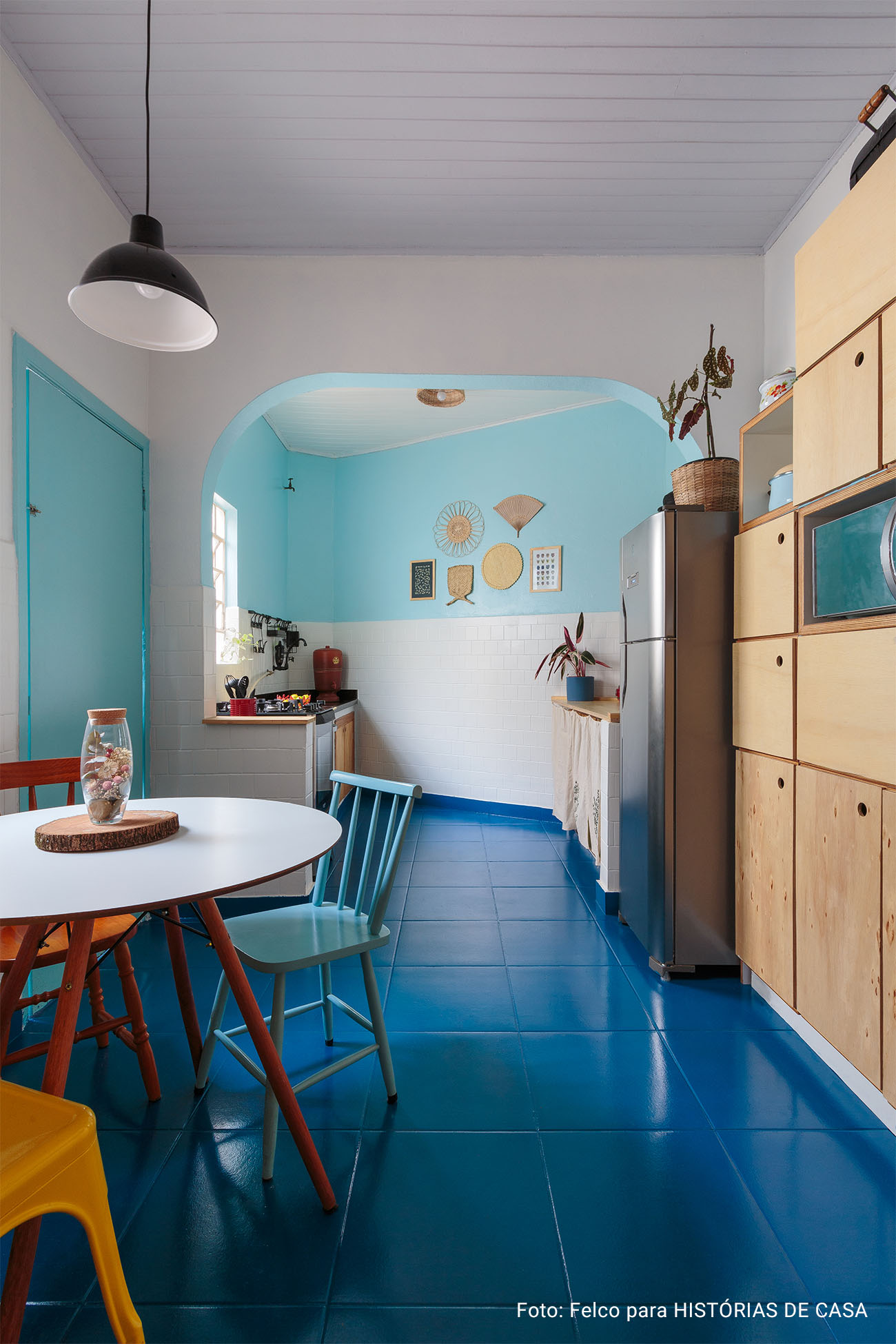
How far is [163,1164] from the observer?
1.64m

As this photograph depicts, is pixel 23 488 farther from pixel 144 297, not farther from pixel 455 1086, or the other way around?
pixel 455 1086

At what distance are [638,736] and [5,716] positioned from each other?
2307mm

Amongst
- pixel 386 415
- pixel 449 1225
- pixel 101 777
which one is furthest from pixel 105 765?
pixel 386 415

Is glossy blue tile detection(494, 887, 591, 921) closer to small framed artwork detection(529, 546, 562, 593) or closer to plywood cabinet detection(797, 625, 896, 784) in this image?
plywood cabinet detection(797, 625, 896, 784)

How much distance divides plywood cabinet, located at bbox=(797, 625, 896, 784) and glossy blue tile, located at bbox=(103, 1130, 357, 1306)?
160 centimetres

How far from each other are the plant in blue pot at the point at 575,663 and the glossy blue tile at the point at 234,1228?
3638 millimetres

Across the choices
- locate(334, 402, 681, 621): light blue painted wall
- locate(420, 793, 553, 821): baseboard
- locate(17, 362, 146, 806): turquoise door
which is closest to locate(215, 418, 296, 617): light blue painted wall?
locate(334, 402, 681, 621): light blue painted wall

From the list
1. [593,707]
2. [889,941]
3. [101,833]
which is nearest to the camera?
[101,833]

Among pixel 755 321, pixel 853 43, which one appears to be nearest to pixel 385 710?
pixel 755 321

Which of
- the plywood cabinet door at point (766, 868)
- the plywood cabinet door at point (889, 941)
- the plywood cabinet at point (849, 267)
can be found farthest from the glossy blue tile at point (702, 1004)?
the plywood cabinet at point (849, 267)

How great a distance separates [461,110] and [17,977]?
3.07m

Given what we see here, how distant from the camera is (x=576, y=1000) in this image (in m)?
2.46

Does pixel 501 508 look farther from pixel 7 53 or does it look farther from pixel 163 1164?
pixel 163 1164

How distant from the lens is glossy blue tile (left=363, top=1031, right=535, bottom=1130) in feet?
5.94
